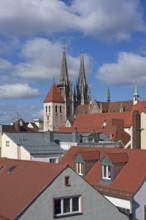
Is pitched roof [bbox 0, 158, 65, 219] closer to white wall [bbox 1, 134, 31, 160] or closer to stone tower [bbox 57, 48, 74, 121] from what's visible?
white wall [bbox 1, 134, 31, 160]

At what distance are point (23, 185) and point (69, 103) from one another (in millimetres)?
141297

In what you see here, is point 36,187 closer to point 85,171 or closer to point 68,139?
point 85,171

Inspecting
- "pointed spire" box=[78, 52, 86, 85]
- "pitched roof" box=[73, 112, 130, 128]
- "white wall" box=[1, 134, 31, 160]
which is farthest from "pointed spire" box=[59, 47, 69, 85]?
"white wall" box=[1, 134, 31, 160]

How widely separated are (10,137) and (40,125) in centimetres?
11942

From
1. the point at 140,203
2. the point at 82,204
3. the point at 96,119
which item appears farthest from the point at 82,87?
the point at 82,204

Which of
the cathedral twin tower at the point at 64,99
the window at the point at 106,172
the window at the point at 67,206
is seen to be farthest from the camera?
the cathedral twin tower at the point at 64,99

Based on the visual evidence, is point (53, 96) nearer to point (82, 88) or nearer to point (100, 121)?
point (82, 88)

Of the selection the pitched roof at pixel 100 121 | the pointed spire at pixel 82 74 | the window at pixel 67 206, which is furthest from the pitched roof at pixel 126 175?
the pointed spire at pixel 82 74

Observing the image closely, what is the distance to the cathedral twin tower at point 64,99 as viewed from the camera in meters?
144

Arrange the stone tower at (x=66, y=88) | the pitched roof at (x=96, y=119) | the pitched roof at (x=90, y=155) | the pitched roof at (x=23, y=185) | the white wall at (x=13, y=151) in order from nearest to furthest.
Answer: the pitched roof at (x=23, y=185) → the pitched roof at (x=90, y=155) → the white wall at (x=13, y=151) → the pitched roof at (x=96, y=119) → the stone tower at (x=66, y=88)

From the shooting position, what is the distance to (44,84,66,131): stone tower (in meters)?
143

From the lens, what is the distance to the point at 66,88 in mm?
169375

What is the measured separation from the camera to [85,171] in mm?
31922

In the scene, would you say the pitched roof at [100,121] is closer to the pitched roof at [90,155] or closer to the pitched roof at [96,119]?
the pitched roof at [96,119]
